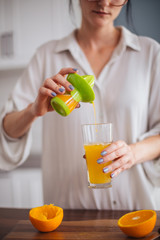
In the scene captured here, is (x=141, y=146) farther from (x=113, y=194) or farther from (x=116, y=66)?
(x=116, y=66)

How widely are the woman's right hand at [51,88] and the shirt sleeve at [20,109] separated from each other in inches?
12.0

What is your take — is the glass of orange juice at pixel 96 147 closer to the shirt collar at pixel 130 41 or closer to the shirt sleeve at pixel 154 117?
the shirt sleeve at pixel 154 117

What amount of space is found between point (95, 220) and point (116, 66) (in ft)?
2.54

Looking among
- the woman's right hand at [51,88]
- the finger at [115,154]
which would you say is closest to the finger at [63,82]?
the woman's right hand at [51,88]

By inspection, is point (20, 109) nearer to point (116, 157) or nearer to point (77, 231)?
point (116, 157)

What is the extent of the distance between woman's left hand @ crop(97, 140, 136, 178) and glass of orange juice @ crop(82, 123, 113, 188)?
0.10 ft

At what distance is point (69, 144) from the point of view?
4.98 feet

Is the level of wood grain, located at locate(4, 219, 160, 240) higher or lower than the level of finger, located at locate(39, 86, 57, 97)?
lower

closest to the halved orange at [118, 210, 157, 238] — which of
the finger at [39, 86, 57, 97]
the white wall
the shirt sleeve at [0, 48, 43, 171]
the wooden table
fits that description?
the wooden table

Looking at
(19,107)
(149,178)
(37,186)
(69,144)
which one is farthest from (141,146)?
(37,186)

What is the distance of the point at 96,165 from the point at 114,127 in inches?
14.5

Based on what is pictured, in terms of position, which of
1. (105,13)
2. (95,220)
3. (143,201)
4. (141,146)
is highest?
(105,13)

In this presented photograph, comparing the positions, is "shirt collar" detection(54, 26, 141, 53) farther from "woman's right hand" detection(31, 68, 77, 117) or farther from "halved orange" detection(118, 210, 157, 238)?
"halved orange" detection(118, 210, 157, 238)

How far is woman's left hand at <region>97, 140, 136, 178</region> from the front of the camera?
1.11m
